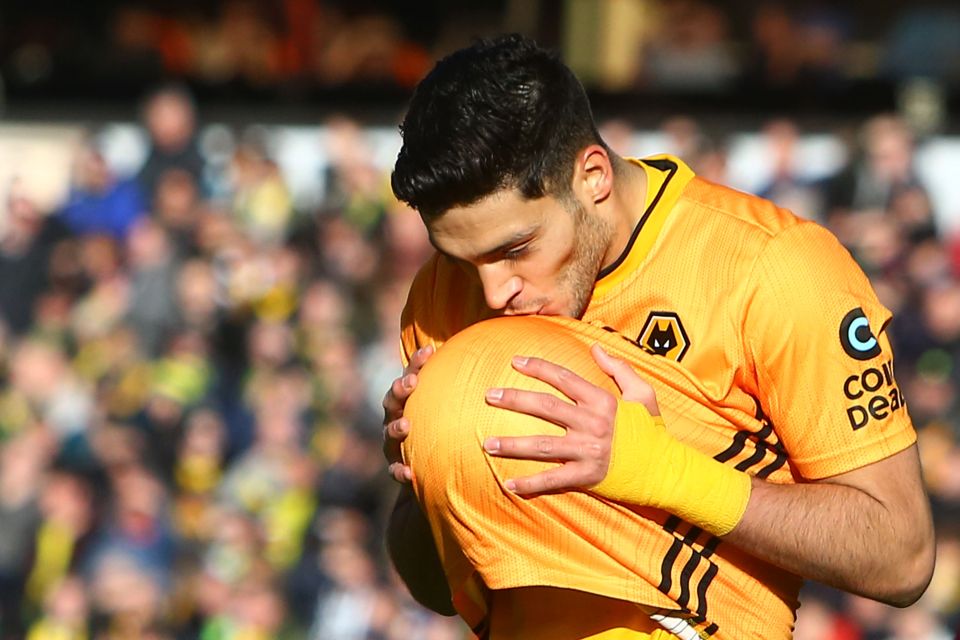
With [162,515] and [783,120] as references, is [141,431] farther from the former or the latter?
[783,120]

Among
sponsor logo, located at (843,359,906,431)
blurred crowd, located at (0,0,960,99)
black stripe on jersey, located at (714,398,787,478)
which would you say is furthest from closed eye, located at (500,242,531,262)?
blurred crowd, located at (0,0,960,99)

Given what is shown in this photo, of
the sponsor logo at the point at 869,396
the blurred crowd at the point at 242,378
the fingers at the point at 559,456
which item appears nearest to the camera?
the fingers at the point at 559,456

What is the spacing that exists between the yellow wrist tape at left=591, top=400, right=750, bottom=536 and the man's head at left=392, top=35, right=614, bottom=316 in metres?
0.35

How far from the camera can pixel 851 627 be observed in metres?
7.63

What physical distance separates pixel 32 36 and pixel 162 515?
17.3 ft

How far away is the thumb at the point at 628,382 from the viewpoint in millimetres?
2895

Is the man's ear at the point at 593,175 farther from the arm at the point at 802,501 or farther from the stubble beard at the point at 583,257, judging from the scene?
the arm at the point at 802,501

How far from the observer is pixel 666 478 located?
282 cm

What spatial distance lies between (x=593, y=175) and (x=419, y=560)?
0.99 meters

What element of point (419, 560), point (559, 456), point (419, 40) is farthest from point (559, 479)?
point (419, 40)

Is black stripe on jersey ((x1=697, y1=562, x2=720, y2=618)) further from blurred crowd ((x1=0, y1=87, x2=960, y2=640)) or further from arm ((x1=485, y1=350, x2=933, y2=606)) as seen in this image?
blurred crowd ((x1=0, y1=87, x2=960, y2=640))

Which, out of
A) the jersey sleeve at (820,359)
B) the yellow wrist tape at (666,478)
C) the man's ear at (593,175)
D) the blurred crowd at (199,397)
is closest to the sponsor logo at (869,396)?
the jersey sleeve at (820,359)

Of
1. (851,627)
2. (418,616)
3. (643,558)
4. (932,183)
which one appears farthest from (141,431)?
(643,558)

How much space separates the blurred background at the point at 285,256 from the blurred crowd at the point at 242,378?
0.05ft
